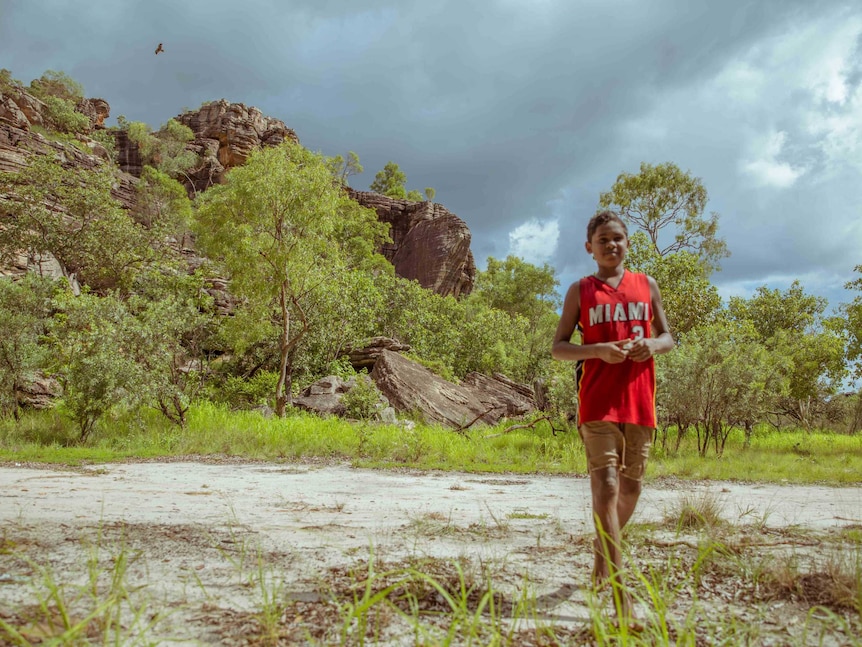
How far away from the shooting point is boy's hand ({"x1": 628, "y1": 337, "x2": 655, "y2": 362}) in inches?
111

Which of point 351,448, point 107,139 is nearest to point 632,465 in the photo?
point 351,448

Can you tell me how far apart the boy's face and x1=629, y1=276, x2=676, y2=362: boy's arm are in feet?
0.76

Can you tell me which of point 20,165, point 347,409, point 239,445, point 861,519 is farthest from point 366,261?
point 861,519

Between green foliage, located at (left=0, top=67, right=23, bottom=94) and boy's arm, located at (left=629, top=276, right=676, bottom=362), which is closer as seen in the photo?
boy's arm, located at (left=629, top=276, right=676, bottom=362)

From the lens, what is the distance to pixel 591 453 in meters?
2.92

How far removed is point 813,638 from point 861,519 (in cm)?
384

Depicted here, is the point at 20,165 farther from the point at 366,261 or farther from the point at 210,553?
the point at 210,553

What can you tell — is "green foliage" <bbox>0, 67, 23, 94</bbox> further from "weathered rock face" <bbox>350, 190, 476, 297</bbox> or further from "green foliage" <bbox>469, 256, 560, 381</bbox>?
"green foliage" <bbox>469, 256, 560, 381</bbox>

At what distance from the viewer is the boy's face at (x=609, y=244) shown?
125 inches

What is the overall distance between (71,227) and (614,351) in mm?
31231

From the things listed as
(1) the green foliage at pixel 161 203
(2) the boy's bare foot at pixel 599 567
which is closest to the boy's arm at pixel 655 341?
(2) the boy's bare foot at pixel 599 567

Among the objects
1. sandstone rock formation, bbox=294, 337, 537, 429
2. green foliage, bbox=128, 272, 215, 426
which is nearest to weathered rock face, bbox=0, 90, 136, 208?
green foliage, bbox=128, 272, 215, 426

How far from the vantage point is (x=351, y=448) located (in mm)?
11531

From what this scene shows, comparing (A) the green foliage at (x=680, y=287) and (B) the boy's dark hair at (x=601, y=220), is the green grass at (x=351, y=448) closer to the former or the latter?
(B) the boy's dark hair at (x=601, y=220)
